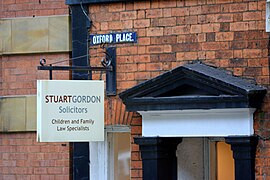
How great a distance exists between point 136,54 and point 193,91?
3.44 ft

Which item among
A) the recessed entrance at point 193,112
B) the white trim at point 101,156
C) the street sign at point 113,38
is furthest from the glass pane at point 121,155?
the street sign at point 113,38

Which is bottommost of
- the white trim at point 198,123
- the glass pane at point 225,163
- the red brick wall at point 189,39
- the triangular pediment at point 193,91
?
the glass pane at point 225,163

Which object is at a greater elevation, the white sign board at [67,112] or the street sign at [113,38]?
the street sign at [113,38]

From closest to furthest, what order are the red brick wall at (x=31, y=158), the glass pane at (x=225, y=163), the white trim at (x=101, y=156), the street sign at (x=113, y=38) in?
1. the street sign at (x=113, y=38)
2. the white trim at (x=101, y=156)
3. the red brick wall at (x=31, y=158)
4. the glass pane at (x=225, y=163)

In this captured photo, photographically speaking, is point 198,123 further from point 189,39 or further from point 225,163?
point 225,163

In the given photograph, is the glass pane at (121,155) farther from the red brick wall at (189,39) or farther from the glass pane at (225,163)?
the glass pane at (225,163)

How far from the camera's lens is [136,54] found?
1101cm

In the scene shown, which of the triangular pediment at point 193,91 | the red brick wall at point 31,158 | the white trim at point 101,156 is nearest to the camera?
the triangular pediment at point 193,91

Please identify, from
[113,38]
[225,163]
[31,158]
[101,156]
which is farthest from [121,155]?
[113,38]

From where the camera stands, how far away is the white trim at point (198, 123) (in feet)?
33.4

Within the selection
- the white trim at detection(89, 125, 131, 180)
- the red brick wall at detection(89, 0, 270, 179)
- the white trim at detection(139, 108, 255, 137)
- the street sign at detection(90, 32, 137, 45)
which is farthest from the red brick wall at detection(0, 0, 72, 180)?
the white trim at detection(139, 108, 255, 137)

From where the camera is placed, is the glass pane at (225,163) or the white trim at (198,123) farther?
the glass pane at (225,163)

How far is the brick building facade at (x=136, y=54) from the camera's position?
1044 centimetres

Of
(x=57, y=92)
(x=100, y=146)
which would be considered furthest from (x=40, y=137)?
(x=100, y=146)
